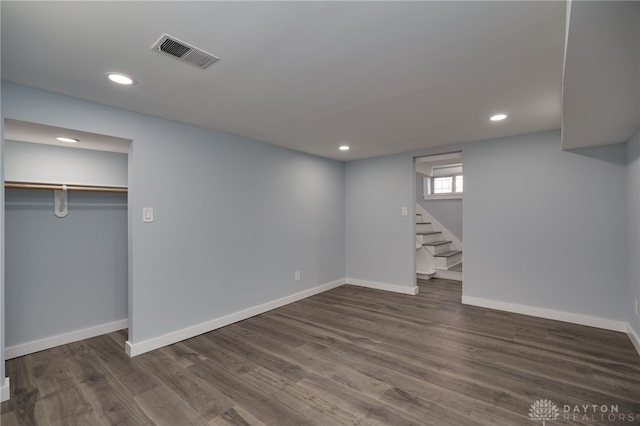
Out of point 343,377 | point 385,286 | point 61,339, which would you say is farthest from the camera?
point 385,286

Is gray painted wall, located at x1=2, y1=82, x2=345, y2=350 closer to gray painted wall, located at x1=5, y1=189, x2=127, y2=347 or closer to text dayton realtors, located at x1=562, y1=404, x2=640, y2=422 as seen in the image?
gray painted wall, located at x1=5, y1=189, x2=127, y2=347

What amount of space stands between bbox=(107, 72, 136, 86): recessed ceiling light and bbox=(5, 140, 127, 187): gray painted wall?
59.3 inches

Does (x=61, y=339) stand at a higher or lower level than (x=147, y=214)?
lower

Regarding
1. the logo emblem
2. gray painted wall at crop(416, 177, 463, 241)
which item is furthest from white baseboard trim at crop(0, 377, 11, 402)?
gray painted wall at crop(416, 177, 463, 241)

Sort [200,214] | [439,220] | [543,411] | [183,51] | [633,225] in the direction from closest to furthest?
1. [183,51]
2. [543,411]
3. [633,225]
4. [200,214]
5. [439,220]

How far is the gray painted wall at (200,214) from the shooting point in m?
2.62

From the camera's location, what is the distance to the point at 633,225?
270 centimetres

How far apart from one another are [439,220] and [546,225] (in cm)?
333

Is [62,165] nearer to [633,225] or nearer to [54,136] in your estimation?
[54,136]

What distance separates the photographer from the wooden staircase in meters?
5.54

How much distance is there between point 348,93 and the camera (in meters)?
2.29

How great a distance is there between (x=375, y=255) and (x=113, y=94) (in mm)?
3963

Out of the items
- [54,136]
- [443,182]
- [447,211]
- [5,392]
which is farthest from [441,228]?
[5,392]

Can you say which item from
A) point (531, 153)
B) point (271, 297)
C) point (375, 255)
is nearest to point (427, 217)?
point (375, 255)
